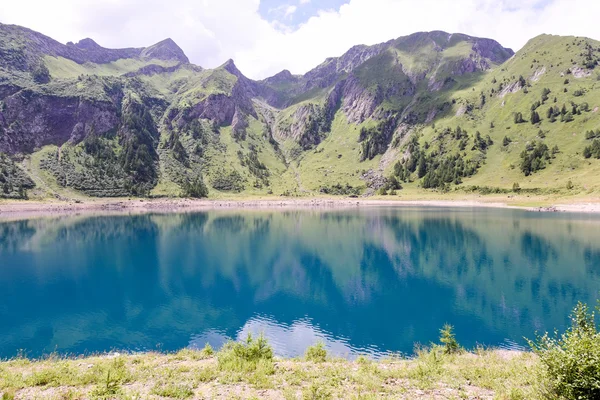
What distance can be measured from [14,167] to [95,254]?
559ft

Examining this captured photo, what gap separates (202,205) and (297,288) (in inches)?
5809

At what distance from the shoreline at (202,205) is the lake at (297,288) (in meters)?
66.4

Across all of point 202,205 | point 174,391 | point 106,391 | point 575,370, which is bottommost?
point 202,205

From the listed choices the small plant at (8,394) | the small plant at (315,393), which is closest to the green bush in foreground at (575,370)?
the small plant at (315,393)

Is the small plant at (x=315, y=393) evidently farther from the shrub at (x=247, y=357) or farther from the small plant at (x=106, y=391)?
the small plant at (x=106, y=391)

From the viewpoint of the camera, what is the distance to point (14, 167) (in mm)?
181500

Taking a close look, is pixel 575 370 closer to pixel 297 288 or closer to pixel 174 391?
pixel 174 391

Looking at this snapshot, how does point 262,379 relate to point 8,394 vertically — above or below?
below

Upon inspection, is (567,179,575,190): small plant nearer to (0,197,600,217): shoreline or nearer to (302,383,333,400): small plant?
(0,197,600,217): shoreline

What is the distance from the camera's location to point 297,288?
1700 inches

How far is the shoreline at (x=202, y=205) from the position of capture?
139m

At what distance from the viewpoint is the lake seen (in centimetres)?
2772

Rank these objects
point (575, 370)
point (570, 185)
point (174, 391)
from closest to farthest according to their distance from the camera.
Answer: point (575, 370) → point (174, 391) → point (570, 185)

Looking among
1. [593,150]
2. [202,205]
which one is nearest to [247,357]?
[202,205]
